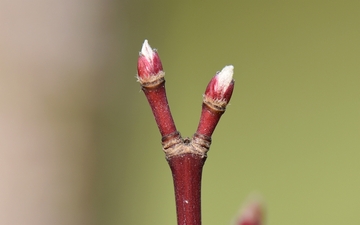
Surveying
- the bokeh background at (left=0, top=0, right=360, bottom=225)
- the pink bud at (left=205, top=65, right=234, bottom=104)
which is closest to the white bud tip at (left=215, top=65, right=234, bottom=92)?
the pink bud at (left=205, top=65, right=234, bottom=104)

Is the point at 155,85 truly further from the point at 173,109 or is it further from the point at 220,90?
the point at 173,109

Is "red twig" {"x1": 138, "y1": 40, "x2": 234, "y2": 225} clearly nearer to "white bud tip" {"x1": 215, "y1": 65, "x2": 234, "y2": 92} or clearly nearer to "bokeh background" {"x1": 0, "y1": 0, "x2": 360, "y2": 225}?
"white bud tip" {"x1": 215, "y1": 65, "x2": 234, "y2": 92}

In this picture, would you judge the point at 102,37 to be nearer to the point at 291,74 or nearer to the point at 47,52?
the point at 47,52

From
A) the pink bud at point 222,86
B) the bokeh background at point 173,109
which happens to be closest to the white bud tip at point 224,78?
the pink bud at point 222,86

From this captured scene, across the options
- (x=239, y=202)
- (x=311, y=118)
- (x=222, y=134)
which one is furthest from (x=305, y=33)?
(x=239, y=202)

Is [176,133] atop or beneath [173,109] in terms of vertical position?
beneath

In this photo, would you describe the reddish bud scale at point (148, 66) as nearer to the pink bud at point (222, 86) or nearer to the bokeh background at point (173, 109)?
the pink bud at point (222, 86)

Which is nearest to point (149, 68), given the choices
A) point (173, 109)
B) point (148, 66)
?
point (148, 66)
